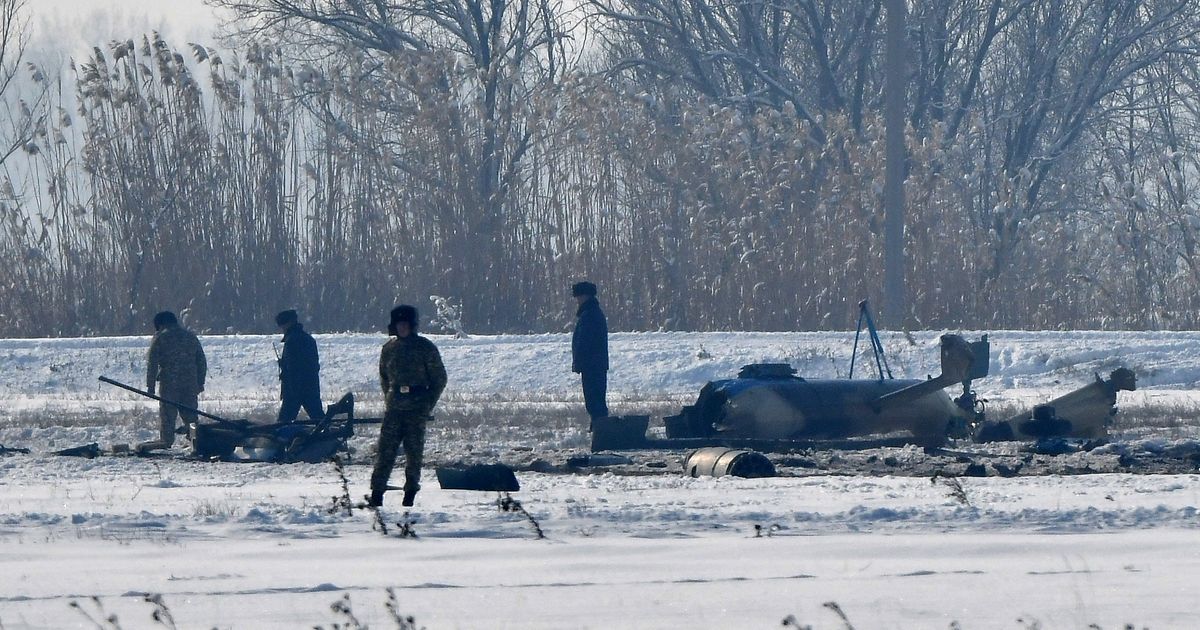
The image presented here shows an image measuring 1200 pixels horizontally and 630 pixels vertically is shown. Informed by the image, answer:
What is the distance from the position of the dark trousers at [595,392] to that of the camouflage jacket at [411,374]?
718 cm

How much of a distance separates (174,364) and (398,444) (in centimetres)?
822

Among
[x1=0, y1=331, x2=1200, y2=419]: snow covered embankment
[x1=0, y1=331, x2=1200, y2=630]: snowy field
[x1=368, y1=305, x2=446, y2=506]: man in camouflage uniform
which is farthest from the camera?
[x1=0, y1=331, x2=1200, y2=419]: snow covered embankment

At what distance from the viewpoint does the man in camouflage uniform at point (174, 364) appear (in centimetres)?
2052

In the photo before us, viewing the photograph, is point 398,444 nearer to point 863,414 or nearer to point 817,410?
point 817,410

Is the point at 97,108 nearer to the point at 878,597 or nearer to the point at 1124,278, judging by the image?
the point at 1124,278

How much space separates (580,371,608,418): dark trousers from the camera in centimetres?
2017

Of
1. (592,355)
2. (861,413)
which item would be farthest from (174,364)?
(861,413)

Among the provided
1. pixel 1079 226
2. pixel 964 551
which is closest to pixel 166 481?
pixel 964 551

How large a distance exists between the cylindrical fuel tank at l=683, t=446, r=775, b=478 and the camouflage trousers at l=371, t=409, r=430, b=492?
3109 millimetres

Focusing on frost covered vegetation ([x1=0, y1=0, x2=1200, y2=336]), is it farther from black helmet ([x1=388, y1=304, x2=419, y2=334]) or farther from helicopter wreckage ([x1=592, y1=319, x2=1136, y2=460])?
black helmet ([x1=388, y1=304, x2=419, y2=334])

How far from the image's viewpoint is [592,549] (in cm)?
1020

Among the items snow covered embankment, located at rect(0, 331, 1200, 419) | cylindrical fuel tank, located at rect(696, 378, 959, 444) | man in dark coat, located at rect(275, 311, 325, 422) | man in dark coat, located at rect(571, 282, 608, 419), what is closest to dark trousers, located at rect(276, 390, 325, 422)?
man in dark coat, located at rect(275, 311, 325, 422)

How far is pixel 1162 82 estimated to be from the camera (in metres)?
45.3

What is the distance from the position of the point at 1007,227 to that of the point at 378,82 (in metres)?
14.3
